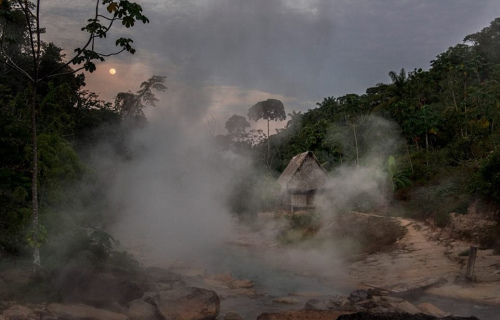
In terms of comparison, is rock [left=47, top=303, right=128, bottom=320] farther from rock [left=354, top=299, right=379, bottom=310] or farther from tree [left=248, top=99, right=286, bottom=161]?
tree [left=248, top=99, right=286, bottom=161]

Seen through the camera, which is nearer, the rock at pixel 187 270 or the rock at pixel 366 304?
the rock at pixel 366 304

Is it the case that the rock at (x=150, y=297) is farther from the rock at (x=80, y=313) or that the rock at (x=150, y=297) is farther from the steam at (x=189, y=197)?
the steam at (x=189, y=197)

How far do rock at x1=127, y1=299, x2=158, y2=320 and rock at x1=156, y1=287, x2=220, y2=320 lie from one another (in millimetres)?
231

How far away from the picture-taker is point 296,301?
11953 mm

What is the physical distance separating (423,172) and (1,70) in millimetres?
22543

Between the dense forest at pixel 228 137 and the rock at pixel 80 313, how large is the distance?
4.70ft

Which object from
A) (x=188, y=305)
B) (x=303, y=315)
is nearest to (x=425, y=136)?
(x=303, y=315)

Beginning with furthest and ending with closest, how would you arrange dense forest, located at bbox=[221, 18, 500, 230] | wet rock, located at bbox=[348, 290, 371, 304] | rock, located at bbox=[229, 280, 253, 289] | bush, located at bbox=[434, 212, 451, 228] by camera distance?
1. dense forest, located at bbox=[221, 18, 500, 230]
2. bush, located at bbox=[434, 212, 451, 228]
3. rock, located at bbox=[229, 280, 253, 289]
4. wet rock, located at bbox=[348, 290, 371, 304]

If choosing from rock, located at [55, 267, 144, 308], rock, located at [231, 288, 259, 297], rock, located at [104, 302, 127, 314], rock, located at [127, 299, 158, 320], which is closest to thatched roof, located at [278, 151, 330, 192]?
rock, located at [231, 288, 259, 297]

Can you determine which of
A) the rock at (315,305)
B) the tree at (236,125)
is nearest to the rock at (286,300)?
the rock at (315,305)

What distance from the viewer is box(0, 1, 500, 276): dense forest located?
411 inches

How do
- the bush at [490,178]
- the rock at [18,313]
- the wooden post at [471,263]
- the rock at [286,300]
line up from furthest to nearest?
1. the bush at [490,178]
2. the wooden post at [471,263]
3. the rock at [286,300]
4. the rock at [18,313]

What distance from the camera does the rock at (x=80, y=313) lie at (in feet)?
27.7

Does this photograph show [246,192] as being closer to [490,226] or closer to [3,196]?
[490,226]
